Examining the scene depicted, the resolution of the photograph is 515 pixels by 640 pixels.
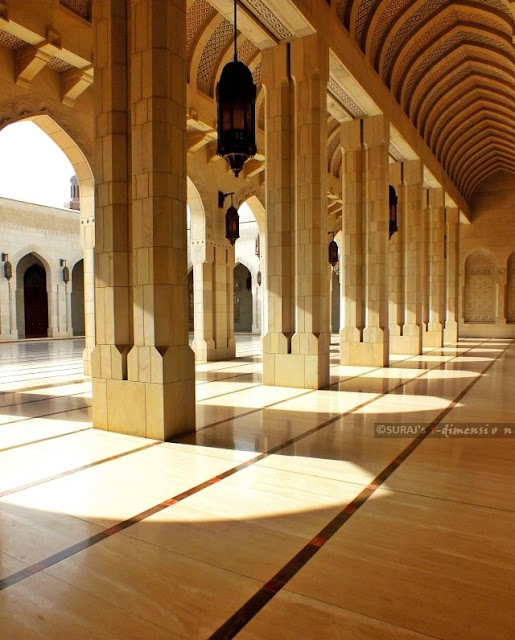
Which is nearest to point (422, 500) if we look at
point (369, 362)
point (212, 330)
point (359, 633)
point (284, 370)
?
point (359, 633)

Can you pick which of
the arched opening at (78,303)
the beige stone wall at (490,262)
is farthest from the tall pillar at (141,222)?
the arched opening at (78,303)

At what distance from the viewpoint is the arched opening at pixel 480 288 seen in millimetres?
19812

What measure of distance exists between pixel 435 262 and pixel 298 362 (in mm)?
9428

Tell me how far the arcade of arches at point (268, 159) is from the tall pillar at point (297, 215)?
0.9 inches

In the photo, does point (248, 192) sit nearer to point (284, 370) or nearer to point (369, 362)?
point (369, 362)

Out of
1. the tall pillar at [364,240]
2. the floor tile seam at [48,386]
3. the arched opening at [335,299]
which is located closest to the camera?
the floor tile seam at [48,386]

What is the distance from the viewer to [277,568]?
2.00 meters

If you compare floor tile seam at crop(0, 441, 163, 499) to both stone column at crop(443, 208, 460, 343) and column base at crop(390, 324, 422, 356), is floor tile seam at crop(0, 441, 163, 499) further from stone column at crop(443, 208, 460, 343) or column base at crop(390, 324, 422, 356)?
stone column at crop(443, 208, 460, 343)

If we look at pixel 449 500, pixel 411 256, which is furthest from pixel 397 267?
pixel 449 500

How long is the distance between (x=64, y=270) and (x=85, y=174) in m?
11.8

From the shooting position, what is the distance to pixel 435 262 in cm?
1456

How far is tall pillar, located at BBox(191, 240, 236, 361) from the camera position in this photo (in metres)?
10.7

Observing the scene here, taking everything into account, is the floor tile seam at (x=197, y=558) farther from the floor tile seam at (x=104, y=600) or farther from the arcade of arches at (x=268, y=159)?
the arcade of arches at (x=268, y=159)

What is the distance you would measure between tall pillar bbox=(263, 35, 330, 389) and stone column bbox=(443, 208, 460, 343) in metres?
10.6
